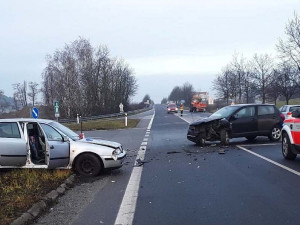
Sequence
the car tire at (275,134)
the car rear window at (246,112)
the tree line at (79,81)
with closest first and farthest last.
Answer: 1. the car rear window at (246,112)
2. the car tire at (275,134)
3. the tree line at (79,81)

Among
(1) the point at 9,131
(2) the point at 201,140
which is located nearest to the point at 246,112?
(2) the point at 201,140

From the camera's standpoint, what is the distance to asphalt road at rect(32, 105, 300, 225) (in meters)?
5.72

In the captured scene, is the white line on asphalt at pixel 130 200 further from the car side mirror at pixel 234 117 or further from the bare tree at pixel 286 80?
the bare tree at pixel 286 80

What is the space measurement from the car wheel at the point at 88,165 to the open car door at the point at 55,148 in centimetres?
30

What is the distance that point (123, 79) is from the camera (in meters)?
83.9

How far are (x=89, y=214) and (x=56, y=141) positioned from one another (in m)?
3.64

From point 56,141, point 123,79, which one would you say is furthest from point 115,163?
point 123,79

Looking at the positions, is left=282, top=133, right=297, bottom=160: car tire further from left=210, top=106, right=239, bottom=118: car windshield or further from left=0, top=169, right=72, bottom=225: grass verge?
left=0, top=169, right=72, bottom=225: grass verge

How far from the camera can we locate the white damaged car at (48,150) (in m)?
9.10

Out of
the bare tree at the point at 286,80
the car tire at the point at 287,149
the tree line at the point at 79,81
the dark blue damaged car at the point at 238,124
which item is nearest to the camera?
the car tire at the point at 287,149

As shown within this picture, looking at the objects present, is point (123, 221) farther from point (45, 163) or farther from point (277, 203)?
point (45, 163)

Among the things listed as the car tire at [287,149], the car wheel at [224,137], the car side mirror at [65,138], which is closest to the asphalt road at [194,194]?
the car tire at [287,149]

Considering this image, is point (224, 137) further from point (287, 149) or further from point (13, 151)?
point (13, 151)

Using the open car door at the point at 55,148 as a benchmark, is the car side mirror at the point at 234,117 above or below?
above
